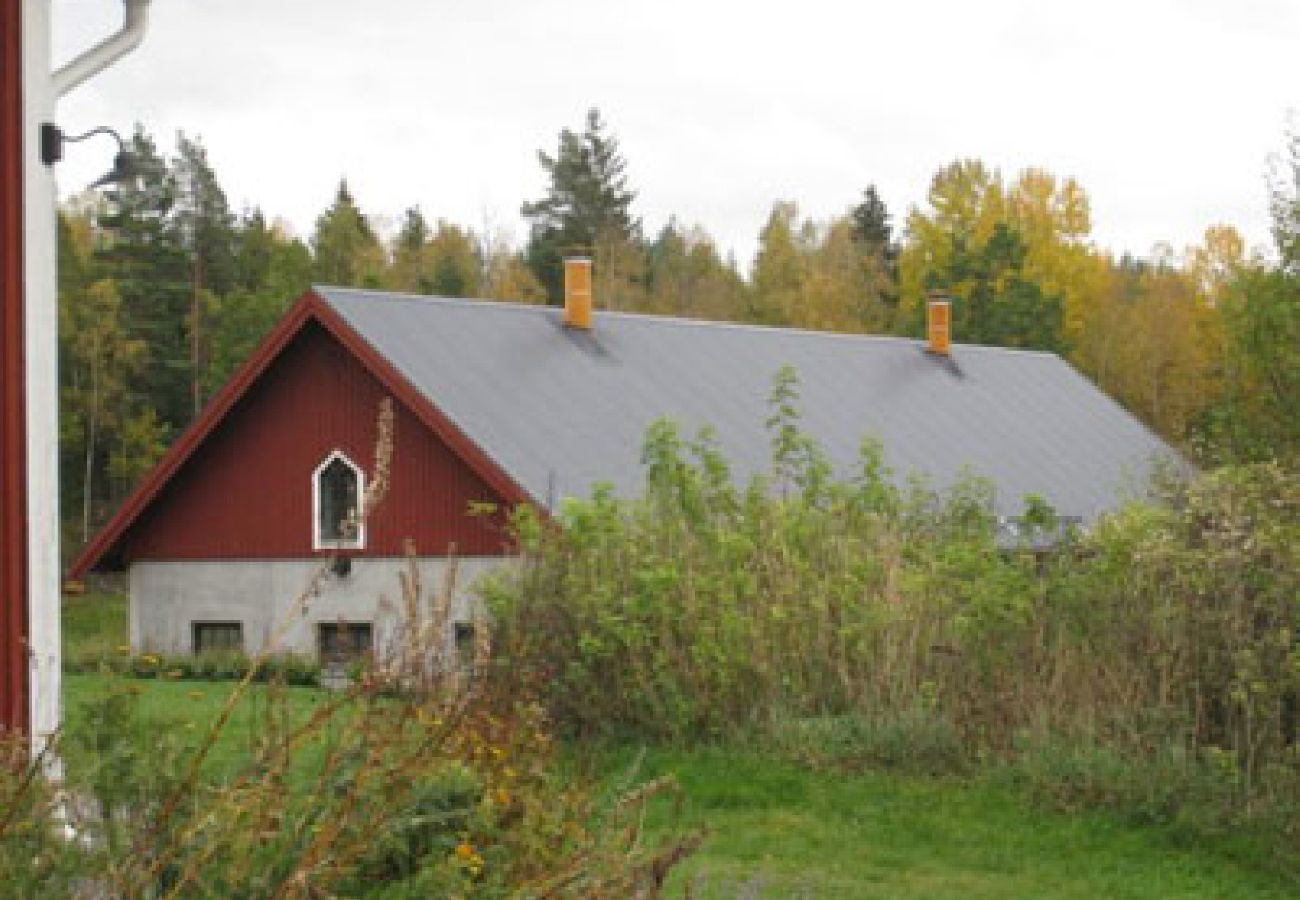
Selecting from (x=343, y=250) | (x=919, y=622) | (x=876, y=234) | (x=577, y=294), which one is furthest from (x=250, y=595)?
(x=876, y=234)

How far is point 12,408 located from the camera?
6.77 metres

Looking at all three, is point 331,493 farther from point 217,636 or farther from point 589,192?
point 589,192

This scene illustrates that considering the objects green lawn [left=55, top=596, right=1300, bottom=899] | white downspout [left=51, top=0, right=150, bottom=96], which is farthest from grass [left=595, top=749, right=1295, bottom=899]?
white downspout [left=51, top=0, right=150, bottom=96]

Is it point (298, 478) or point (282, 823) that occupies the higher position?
point (298, 478)

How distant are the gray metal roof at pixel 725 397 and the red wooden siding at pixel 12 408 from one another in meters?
13.5

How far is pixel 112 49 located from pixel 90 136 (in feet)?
1.09

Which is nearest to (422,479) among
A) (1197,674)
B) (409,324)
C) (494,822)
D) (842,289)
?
(409,324)

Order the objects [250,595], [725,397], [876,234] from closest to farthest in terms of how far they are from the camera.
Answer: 1. [250,595]
2. [725,397]
3. [876,234]

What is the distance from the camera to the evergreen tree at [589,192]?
6675 centimetres

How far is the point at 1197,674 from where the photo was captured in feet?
32.1

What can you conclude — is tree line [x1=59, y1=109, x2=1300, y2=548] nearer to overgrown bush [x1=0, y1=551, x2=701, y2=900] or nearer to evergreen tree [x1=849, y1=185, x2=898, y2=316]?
evergreen tree [x1=849, y1=185, x2=898, y2=316]

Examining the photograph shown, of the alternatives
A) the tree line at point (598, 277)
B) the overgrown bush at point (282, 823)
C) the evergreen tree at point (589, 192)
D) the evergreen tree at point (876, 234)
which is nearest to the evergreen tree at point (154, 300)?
the tree line at point (598, 277)

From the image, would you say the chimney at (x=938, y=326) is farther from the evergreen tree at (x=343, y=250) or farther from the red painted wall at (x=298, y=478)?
the evergreen tree at (x=343, y=250)

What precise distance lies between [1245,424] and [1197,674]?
739cm
